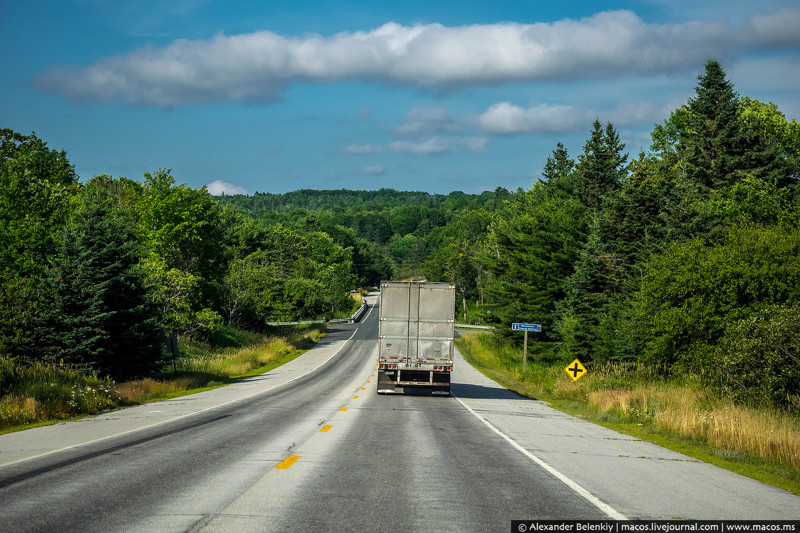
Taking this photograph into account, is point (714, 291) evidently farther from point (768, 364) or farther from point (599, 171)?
point (599, 171)

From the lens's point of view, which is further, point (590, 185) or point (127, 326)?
point (590, 185)

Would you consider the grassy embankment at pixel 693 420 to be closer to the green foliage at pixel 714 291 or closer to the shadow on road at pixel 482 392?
the shadow on road at pixel 482 392

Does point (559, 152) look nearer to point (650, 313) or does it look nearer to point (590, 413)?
point (650, 313)

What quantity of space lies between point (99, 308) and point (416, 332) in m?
13.0

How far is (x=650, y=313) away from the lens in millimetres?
31297

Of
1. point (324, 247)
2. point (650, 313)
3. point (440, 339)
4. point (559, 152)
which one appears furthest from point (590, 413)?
point (324, 247)

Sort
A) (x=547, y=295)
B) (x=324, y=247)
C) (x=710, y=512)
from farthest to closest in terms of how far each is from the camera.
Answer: (x=324, y=247), (x=547, y=295), (x=710, y=512)

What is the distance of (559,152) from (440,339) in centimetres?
8947

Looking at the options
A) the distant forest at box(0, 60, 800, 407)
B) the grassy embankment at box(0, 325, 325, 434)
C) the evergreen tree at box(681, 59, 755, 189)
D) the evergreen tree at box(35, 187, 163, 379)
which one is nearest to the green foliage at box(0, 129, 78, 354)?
the distant forest at box(0, 60, 800, 407)

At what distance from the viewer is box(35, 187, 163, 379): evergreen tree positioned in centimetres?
2598

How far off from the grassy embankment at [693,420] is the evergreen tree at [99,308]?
17998 millimetres

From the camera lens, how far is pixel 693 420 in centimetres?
1541

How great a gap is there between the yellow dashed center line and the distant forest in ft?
51.4

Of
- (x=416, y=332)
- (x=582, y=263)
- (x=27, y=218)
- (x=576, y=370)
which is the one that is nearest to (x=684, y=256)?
(x=576, y=370)
